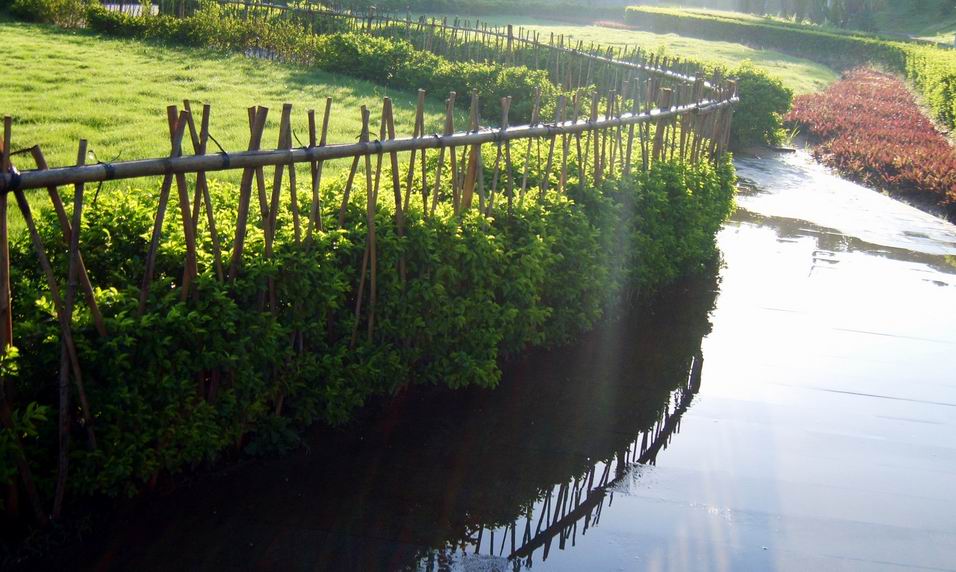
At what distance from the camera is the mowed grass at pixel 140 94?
962 cm

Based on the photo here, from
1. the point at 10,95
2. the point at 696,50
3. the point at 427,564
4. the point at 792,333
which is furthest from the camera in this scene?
the point at 696,50

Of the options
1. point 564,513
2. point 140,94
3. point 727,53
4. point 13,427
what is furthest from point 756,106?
point 727,53

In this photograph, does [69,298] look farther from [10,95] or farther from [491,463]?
[10,95]

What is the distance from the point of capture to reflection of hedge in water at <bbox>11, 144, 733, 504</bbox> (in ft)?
12.9

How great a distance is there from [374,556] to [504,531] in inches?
26.9

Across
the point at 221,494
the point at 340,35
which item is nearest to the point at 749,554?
the point at 221,494

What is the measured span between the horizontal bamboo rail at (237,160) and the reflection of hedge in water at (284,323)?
404mm

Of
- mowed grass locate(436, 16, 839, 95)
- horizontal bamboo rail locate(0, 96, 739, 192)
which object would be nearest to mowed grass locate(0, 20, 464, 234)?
horizontal bamboo rail locate(0, 96, 739, 192)

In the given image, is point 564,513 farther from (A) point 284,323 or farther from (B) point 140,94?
A: (B) point 140,94

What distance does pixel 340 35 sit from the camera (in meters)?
17.6

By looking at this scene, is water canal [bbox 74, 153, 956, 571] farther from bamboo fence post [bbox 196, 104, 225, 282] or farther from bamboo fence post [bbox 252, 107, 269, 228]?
bamboo fence post [bbox 252, 107, 269, 228]

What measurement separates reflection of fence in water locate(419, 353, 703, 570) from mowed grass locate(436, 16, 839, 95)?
2581cm

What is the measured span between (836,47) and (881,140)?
24851 mm

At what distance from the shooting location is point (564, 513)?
4.78 m
